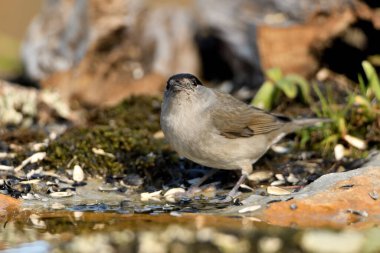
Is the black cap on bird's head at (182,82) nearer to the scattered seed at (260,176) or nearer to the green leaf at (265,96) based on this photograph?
the scattered seed at (260,176)

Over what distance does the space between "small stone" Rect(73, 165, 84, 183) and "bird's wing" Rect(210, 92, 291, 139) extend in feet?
4.17

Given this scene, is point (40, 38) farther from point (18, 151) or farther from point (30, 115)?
point (18, 151)

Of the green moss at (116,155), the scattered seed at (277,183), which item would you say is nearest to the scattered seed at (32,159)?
the green moss at (116,155)

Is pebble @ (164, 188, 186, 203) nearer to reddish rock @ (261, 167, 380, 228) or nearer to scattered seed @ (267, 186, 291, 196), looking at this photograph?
scattered seed @ (267, 186, 291, 196)

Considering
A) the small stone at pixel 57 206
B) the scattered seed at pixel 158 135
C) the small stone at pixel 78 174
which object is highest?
the scattered seed at pixel 158 135

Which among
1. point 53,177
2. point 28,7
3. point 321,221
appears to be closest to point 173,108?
point 53,177

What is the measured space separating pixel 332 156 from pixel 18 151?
9.77ft

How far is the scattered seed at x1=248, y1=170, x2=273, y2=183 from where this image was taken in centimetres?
645

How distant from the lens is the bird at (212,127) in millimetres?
5941

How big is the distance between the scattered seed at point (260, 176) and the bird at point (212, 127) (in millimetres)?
189

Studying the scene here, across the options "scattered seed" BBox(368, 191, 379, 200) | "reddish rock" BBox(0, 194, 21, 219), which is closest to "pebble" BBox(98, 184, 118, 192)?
"reddish rock" BBox(0, 194, 21, 219)

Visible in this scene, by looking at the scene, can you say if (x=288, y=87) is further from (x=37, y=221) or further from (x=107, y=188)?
(x=37, y=221)

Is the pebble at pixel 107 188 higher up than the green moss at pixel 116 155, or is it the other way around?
the green moss at pixel 116 155

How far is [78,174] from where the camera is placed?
644 cm
